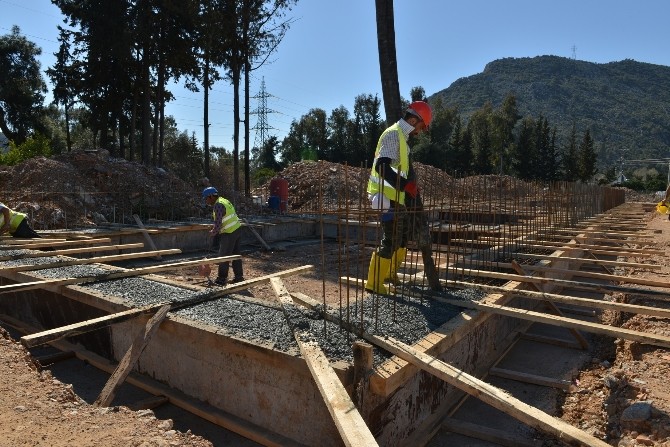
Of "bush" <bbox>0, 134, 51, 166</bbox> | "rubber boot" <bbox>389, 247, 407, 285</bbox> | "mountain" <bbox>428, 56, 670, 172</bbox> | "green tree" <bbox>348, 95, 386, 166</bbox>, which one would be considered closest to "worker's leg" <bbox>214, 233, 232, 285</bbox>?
"rubber boot" <bbox>389, 247, 407, 285</bbox>

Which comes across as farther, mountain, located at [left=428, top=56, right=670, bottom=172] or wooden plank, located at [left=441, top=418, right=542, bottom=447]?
mountain, located at [left=428, top=56, right=670, bottom=172]

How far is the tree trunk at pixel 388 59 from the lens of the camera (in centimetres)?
991

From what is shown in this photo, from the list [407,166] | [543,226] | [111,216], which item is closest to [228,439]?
[407,166]

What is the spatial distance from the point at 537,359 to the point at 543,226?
5.57m

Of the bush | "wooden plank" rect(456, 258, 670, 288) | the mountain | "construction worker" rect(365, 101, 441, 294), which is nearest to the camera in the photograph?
"construction worker" rect(365, 101, 441, 294)

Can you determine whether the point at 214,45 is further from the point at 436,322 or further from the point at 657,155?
the point at 657,155

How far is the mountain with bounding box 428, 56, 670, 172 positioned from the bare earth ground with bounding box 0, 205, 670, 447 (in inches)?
3451

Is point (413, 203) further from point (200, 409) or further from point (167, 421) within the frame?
point (167, 421)

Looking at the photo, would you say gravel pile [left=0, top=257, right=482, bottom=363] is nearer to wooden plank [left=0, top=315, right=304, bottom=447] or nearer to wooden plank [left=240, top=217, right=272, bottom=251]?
wooden plank [left=0, top=315, right=304, bottom=447]

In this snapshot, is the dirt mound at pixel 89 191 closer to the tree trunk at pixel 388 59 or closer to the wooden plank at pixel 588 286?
the tree trunk at pixel 388 59

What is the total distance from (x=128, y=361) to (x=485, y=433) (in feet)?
8.37

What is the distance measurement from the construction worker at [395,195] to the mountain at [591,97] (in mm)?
87895

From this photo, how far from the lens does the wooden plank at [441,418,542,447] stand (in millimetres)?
3350

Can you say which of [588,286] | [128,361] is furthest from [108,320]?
[588,286]
